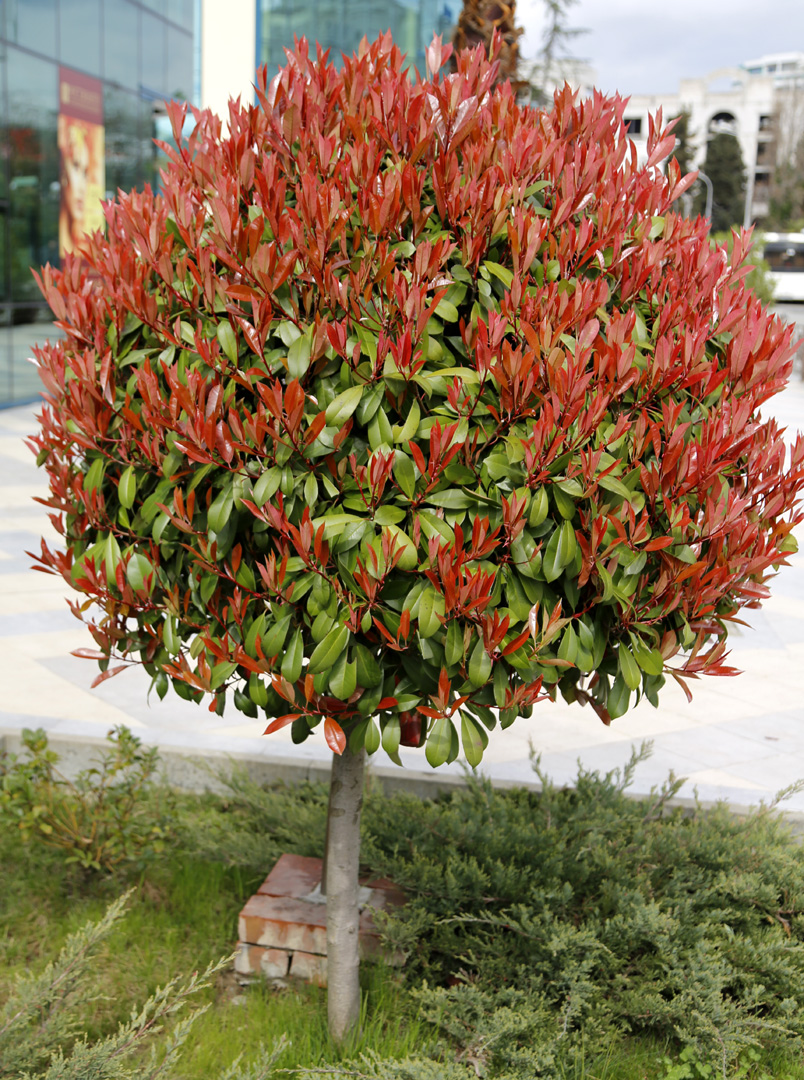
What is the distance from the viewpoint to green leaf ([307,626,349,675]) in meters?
2.18

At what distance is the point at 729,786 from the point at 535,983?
2117 mm

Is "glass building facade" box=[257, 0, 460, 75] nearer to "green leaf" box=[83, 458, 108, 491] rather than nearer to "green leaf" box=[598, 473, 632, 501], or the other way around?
"green leaf" box=[83, 458, 108, 491]

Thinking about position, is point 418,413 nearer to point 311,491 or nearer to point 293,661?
point 311,491

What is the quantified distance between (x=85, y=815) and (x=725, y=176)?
7767cm

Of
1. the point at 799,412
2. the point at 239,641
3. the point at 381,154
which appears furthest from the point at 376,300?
the point at 799,412

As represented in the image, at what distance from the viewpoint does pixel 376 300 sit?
2281mm

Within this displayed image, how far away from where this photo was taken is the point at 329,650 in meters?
2.18

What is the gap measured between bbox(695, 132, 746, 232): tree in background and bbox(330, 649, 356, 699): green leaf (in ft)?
251

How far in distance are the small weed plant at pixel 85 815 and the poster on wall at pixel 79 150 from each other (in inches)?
599

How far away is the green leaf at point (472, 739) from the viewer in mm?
2260

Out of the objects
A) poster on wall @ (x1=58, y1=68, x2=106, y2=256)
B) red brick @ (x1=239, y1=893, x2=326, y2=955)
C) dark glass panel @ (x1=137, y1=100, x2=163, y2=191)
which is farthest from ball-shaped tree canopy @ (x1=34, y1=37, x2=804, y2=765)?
dark glass panel @ (x1=137, y1=100, x2=163, y2=191)

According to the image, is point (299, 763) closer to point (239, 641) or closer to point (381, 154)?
point (239, 641)

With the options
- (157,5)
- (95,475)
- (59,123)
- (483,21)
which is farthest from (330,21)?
(95,475)

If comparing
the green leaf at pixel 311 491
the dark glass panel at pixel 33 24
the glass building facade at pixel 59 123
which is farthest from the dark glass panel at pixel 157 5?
the green leaf at pixel 311 491
